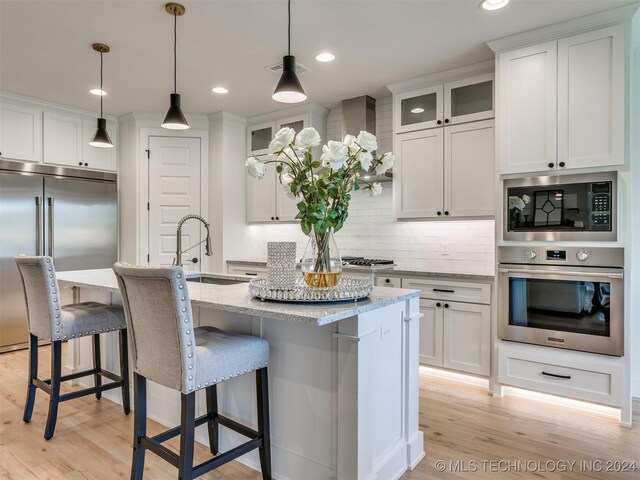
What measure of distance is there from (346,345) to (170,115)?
194 centimetres

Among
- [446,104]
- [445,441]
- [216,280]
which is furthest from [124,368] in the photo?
[446,104]

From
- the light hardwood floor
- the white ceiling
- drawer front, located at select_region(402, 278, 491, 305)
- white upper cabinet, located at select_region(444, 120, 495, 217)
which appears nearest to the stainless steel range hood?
the white ceiling

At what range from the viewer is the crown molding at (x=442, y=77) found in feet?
11.0

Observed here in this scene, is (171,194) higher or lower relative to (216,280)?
A: higher

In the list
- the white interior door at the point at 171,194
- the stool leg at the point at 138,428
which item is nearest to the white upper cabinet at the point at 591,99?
the stool leg at the point at 138,428

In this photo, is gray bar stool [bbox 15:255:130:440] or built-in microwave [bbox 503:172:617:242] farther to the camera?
built-in microwave [bbox 503:172:617:242]

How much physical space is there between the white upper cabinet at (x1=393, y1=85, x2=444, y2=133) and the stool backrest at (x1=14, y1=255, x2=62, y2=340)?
2910mm

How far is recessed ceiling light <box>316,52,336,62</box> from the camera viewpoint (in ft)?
10.6

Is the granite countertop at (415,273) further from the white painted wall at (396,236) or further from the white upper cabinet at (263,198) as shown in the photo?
the white upper cabinet at (263,198)

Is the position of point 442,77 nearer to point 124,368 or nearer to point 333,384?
point 333,384

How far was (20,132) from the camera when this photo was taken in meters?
4.19

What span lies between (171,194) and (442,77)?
10.3 feet

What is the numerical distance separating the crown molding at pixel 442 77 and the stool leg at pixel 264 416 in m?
2.89

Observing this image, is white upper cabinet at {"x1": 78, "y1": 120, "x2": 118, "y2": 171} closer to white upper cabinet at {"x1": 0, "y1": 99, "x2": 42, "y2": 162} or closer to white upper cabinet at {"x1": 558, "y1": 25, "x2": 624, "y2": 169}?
white upper cabinet at {"x1": 0, "y1": 99, "x2": 42, "y2": 162}
